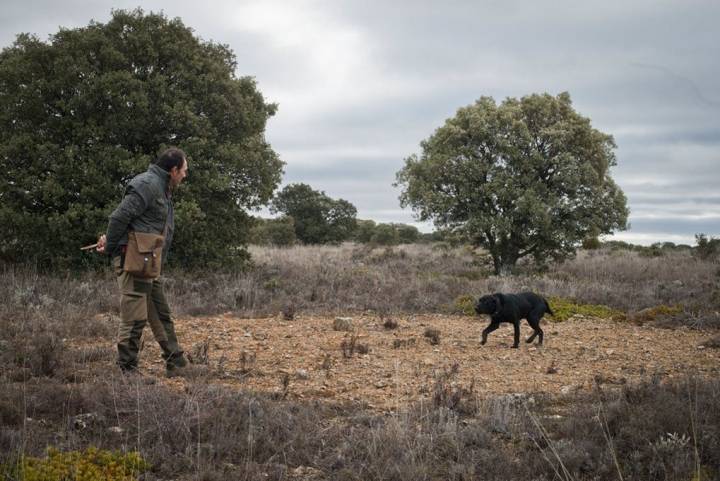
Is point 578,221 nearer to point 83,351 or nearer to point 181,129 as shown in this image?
point 181,129

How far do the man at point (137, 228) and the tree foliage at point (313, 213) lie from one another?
29.4 meters

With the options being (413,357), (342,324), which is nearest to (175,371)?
(413,357)

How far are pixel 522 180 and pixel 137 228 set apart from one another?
48.2 feet

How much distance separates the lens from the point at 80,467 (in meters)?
3.51

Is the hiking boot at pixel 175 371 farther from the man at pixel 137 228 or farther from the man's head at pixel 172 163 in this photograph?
the man's head at pixel 172 163

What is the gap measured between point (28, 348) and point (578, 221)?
53.0ft

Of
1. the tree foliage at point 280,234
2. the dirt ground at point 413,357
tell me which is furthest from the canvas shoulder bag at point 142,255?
the tree foliage at point 280,234

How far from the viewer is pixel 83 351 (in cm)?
655

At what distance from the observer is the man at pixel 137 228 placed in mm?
5605

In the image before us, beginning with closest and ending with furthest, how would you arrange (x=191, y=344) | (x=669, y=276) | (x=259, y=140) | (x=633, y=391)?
(x=633, y=391)
(x=191, y=344)
(x=259, y=140)
(x=669, y=276)

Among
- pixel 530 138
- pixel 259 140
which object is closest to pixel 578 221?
pixel 530 138

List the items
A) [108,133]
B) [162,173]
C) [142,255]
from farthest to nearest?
[108,133]
[162,173]
[142,255]

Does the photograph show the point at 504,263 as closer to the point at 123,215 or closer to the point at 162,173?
the point at 162,173

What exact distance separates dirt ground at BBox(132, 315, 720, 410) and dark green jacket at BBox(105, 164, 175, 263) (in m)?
1.58
